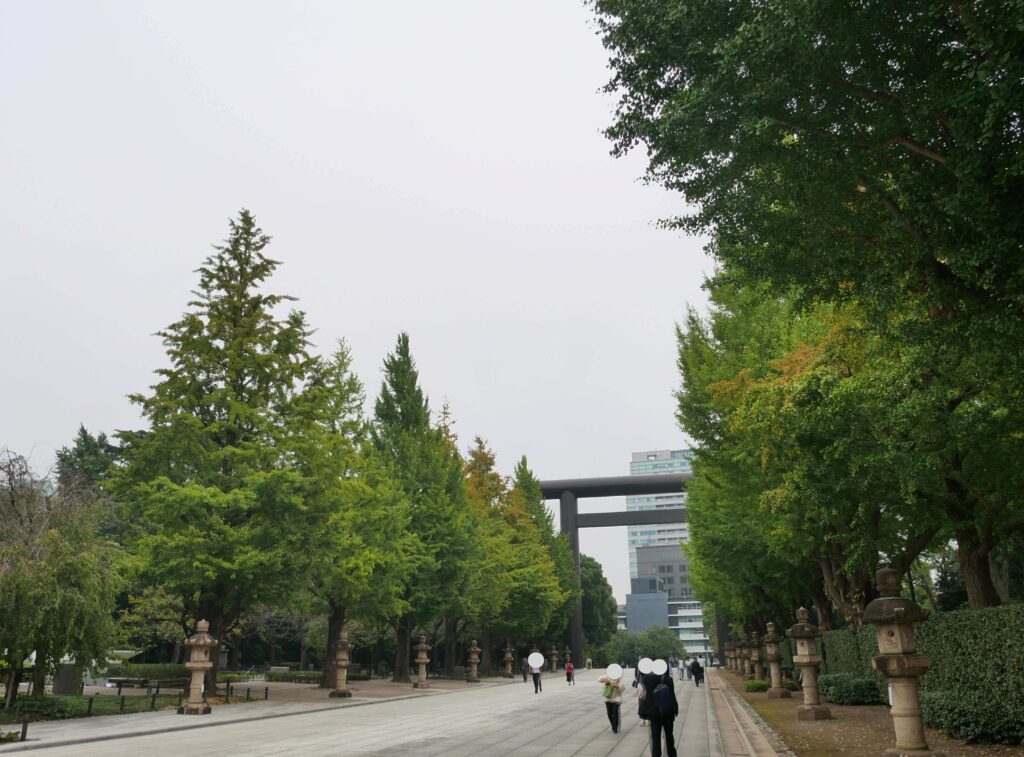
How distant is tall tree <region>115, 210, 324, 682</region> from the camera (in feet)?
73.5

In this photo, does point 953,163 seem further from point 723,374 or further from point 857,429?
point 723,374

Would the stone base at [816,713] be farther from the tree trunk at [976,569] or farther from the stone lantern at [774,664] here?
the stone lantern at [774,664]

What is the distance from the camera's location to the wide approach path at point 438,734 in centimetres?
1306

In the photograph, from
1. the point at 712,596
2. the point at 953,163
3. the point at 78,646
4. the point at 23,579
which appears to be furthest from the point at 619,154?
the point at 712,596

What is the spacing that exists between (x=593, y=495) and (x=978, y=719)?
200 ft

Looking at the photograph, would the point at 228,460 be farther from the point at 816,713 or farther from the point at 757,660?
the point at 757,660

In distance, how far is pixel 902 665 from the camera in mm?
9406

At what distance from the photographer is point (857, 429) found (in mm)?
13203

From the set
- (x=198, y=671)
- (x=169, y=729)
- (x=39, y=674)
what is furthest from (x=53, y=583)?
(x=198, y=671)

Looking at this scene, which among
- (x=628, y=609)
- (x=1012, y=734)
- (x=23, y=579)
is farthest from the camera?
(x=628, y=609)

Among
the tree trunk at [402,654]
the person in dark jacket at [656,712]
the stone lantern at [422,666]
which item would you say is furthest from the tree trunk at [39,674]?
the tree trunk at [402,654]

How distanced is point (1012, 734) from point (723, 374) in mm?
11263

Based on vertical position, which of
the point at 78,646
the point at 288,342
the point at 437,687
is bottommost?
the point at 437,687

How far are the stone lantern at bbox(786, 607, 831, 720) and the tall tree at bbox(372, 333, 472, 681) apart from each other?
20.0 metres
